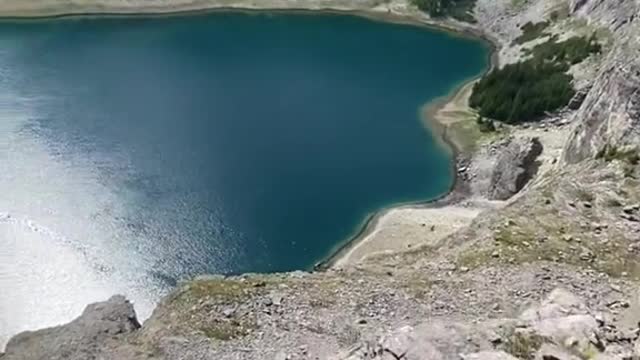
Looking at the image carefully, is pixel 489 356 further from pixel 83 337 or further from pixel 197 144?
pixel 197 144

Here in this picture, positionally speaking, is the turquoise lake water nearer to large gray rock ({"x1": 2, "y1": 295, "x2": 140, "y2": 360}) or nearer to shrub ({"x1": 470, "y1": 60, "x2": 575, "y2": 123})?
shrub ({"x1": 470, "y1": 60, "x2": 575, "y2": 123})

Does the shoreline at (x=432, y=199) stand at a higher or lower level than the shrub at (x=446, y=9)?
lower

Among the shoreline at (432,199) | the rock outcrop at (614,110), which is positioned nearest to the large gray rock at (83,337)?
the shoreline at (432,199)

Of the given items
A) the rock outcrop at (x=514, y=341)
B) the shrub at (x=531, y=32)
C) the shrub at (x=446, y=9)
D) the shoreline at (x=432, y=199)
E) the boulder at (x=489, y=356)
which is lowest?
the shoreline at (x=432, y=199)

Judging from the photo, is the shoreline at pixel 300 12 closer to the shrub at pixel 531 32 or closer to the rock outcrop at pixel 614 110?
the shrub at pixel 531 32

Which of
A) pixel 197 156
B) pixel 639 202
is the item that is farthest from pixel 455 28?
pixel 639 202

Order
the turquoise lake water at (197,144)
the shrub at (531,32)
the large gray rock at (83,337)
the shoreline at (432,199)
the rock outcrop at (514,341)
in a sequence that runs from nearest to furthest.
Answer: the rock outcrop at (514,341), the large gray rock at (83,337), the turquoise lake water at (197,144), the shoreline at (432,199), the shrub at (531,32)

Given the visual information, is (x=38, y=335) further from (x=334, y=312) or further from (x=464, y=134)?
(x=464, y=134)

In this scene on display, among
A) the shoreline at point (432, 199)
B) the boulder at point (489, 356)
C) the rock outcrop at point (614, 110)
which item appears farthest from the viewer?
the shoreline at point (432, 199)
